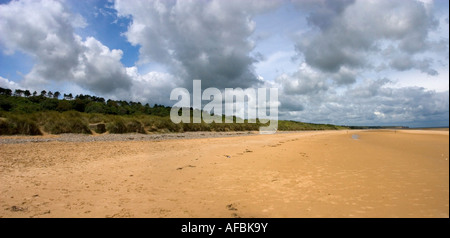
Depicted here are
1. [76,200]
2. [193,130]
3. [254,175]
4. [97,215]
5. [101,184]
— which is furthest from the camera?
[193,130]

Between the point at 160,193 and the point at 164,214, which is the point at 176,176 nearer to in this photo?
the point at 160,193

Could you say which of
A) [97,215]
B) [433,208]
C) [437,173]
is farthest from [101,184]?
[437,173]

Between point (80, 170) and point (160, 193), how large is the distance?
470 cm

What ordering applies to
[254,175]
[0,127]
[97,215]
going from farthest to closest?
1. [0,127]
2. [254,175]
3. [97,215]

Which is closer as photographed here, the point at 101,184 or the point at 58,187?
the point at 58,187

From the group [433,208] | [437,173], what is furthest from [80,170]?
[437,173]

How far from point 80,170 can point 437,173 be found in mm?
12145

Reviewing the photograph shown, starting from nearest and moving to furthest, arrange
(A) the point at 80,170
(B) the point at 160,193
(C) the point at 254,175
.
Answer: (B) the point at 160,193 → (C) the point at 254,175 → (A) the point at 80,170

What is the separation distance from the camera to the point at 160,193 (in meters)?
6.01

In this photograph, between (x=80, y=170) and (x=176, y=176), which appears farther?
(x=80, y=170)

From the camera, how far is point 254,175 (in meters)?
7.91

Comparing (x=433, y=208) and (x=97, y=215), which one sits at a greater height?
(x=433, y=208)
